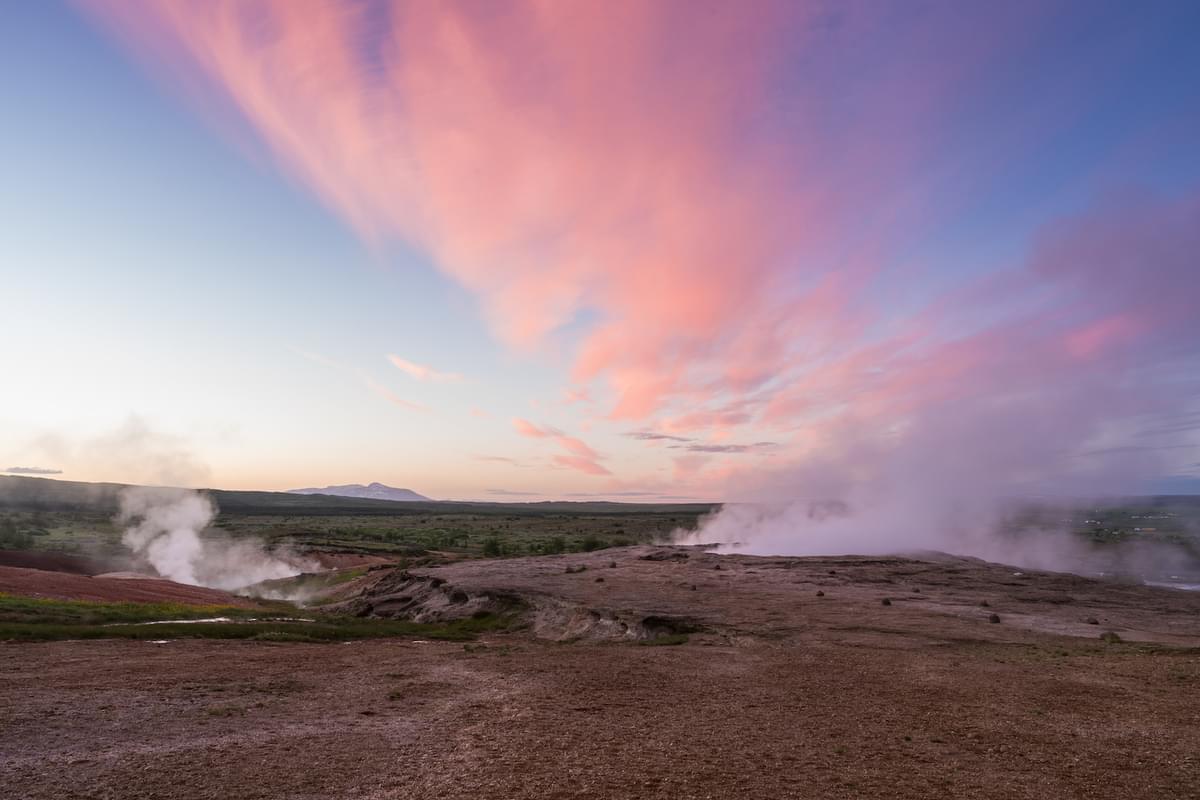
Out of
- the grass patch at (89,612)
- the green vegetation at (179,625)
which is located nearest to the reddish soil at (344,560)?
the grass patch at (89,612)

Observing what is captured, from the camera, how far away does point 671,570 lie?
50188 mm

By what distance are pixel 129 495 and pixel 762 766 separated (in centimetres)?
15545

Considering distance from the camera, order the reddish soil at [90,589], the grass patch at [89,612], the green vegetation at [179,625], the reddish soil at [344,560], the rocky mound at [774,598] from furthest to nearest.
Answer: the reddish soil at [344,560] → the reddish soil at [90,589] → the rocky mound at [774,598] → the grass patch at [89,612] → the green vegetation at [179,625]

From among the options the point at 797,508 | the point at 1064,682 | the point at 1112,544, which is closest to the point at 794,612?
the point at 1064,682

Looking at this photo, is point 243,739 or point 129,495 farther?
point 129,495

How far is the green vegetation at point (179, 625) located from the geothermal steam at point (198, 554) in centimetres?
3471

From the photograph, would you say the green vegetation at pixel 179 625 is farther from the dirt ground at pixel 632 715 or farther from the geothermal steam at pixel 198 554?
the geothermal steam at pixel 198 554

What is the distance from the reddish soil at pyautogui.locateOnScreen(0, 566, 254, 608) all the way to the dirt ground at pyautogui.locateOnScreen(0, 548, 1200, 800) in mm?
17352

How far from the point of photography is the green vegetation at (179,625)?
2543 centimetres

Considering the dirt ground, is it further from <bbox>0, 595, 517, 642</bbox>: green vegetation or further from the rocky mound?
<bbox>0, 595, 517, 642</bbox>: green vegetation

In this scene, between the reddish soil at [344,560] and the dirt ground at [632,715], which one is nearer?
the dirt ground at [632,715]

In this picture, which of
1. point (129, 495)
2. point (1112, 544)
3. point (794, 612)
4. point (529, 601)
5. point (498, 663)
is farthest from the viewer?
point (129, 495)

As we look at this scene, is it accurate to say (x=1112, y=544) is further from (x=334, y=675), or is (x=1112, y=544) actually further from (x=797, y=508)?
(x=334, y=675)

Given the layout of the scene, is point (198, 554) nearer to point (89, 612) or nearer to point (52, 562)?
point (52, 562)
